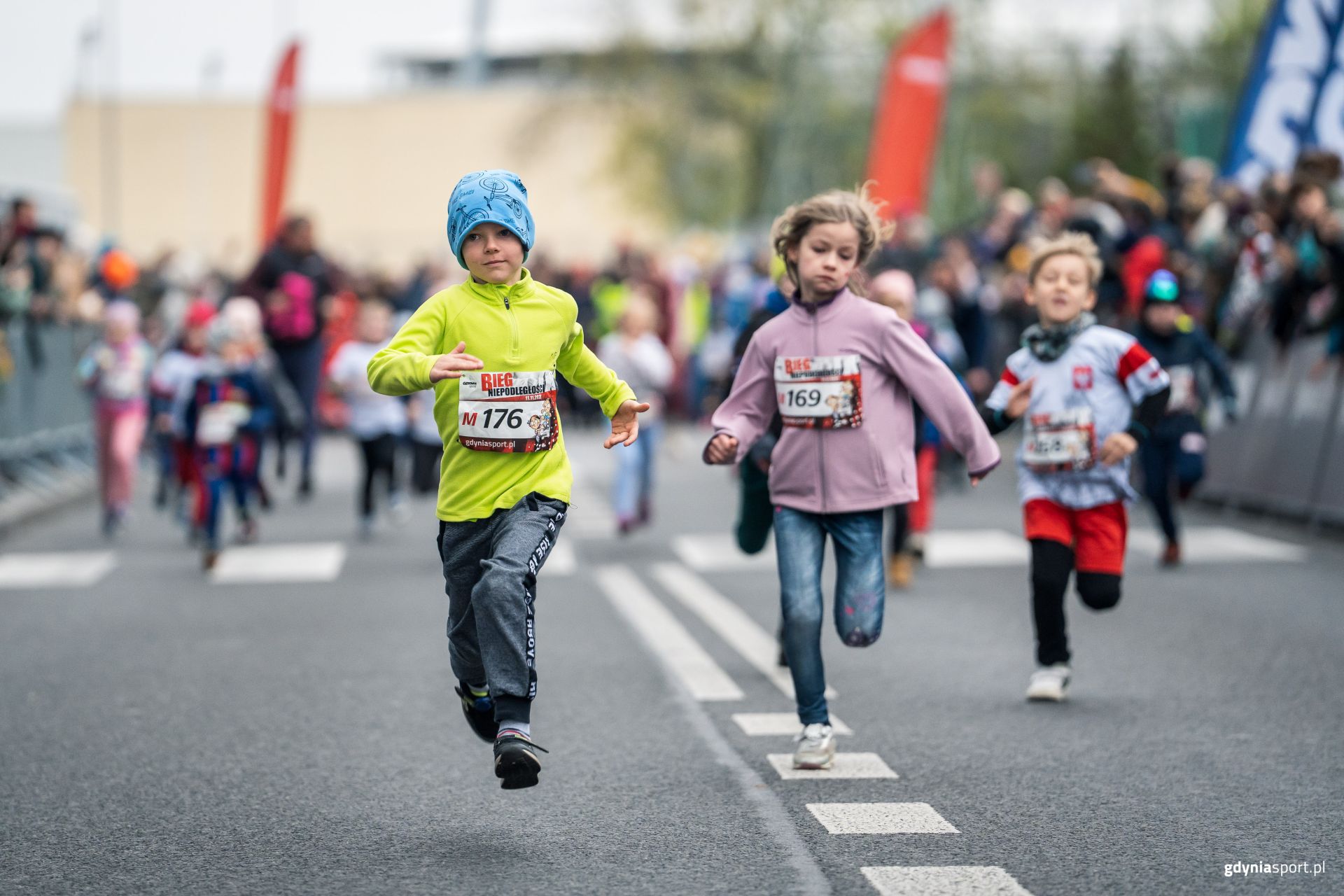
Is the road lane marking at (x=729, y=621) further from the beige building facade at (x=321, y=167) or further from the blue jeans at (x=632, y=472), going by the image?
the beige building facade at (x=321, y=167)

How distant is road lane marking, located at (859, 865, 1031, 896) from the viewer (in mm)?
5105

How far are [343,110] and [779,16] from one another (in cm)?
3847

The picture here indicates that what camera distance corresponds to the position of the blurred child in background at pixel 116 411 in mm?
16312

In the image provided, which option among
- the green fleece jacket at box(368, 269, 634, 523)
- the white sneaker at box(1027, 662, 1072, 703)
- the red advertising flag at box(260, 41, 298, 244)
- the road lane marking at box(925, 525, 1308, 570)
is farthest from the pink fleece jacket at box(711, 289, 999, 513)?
the red advertising flag at box(260, 41, 298, 244)

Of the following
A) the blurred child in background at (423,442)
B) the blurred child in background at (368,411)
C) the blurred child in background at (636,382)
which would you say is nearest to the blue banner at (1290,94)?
the blurred child in background at (636,382)

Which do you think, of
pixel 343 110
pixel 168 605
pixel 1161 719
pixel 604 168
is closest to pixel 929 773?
pixel 1161 719

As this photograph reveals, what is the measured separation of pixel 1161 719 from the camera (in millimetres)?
7652

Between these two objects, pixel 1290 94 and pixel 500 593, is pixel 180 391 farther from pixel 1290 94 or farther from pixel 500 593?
pixel 500 593

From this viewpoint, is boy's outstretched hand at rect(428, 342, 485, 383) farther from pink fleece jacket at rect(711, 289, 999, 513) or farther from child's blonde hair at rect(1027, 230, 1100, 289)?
child's blonde hair at rect(1027, 230, 1100, 289)

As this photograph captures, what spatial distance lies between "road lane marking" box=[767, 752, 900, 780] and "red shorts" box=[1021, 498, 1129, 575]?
5.01ft

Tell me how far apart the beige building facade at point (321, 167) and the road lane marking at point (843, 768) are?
7736 cm

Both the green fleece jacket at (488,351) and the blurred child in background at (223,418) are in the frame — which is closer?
the green fleece jacket at (488,351)

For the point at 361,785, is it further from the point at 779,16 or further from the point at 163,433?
the point at 779,16

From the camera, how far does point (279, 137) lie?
28.3 m
